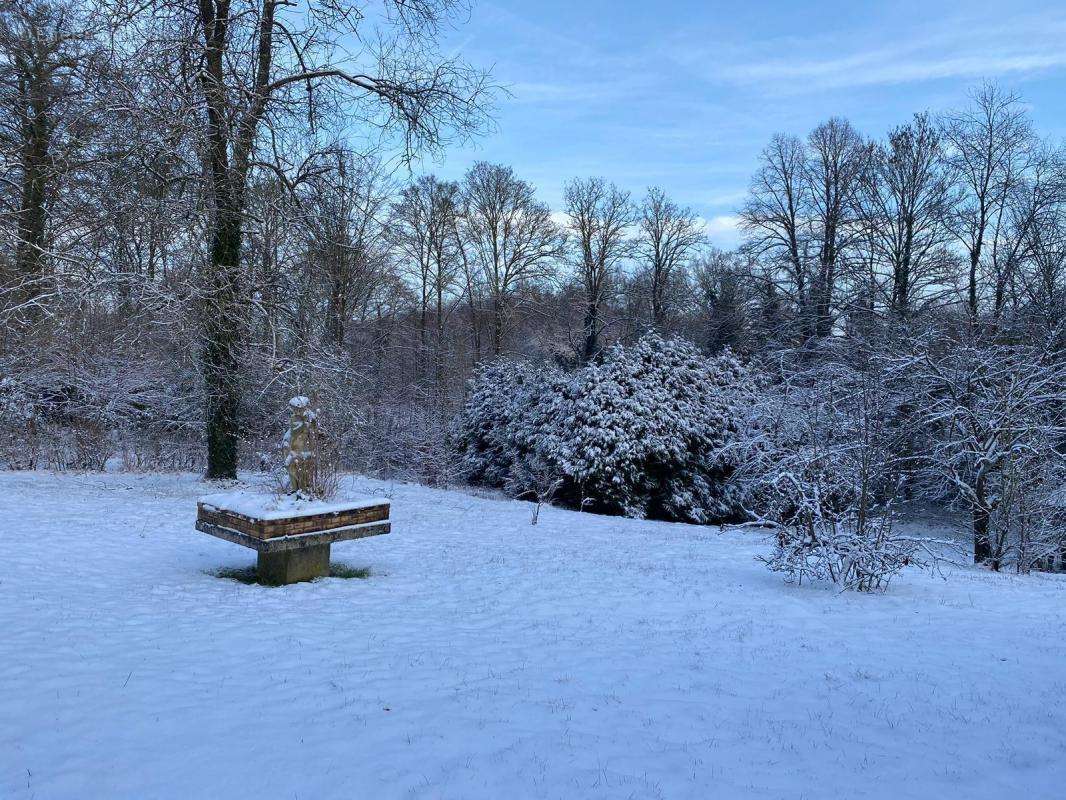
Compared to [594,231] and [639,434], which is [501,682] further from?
[594,231]

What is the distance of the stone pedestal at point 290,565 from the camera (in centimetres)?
659

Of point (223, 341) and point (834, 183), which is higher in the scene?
point (834, 183)

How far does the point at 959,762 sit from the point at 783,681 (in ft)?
4.05

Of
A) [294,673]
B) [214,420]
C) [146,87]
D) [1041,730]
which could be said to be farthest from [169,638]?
[214,420]

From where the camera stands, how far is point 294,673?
425 centimetres

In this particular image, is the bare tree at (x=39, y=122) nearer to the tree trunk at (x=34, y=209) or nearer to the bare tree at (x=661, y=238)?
the tree trunk at (x=34, y=209)

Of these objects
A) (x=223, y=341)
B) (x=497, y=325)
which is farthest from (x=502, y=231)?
(x=223, y=341)

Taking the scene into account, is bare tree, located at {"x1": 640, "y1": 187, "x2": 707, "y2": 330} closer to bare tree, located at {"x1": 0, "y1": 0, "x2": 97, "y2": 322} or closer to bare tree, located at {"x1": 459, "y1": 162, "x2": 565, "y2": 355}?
bare tree, located at {"x1": 459, "y1": 162, "x2": 565, "y2": 355}

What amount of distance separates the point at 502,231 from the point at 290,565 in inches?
1139

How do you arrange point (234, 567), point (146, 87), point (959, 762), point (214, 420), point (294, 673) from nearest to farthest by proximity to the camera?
point (959, 762)
point (294, 673)
point (234, 567)
point (146, 87)
point (214, 420)

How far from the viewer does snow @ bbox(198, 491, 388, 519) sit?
631 cm

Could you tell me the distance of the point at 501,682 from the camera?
4289 millimetres

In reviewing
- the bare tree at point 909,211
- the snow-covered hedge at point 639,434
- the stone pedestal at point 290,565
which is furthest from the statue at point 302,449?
the bare tree at point 909,211

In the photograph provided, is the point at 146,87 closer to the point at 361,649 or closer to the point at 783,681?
the point at 361,649
